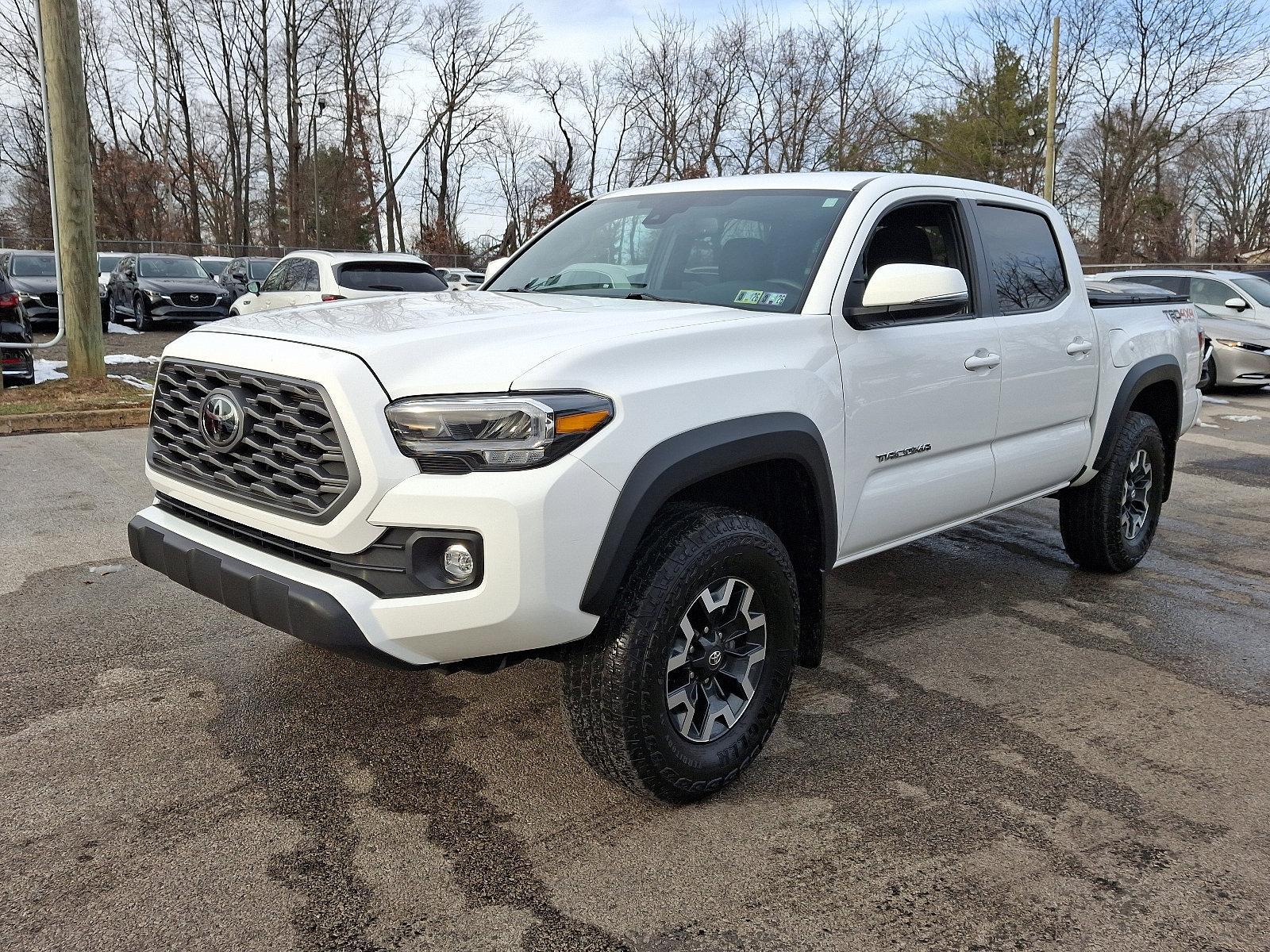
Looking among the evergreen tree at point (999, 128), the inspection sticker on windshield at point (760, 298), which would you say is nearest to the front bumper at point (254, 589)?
the inspection sticker on windshield at point (760, 298)

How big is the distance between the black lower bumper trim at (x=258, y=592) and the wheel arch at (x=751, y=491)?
1.99ft

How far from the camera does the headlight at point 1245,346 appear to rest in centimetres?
1365

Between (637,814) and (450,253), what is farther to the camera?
(450,253)

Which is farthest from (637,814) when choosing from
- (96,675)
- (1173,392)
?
(1173,392)

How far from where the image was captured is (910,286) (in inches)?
132

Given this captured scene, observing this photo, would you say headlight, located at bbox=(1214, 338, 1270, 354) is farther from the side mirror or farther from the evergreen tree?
the evergreen tree

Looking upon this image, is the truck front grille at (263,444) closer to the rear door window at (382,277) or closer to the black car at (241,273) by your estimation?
the rear door window at (382,277)

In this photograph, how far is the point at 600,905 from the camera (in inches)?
100

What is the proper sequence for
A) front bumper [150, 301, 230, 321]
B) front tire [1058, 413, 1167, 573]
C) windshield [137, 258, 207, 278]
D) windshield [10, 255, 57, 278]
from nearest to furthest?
front tire [1058, 413, 1167, 573] < windshield [10, 255, 57, 278] < front bumper [150, 301, 230, 321] < windshield [137, 258, 207, 278]

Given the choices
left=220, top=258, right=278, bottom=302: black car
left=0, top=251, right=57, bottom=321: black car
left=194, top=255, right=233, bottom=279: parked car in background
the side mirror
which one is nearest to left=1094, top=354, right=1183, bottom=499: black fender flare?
the side mirror

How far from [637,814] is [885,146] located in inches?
1570

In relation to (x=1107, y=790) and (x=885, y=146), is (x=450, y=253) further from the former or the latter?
(x=1107, y=790)

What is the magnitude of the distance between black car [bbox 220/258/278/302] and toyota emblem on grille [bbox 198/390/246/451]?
22473 millimetres

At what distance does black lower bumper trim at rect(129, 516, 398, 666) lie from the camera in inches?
103
